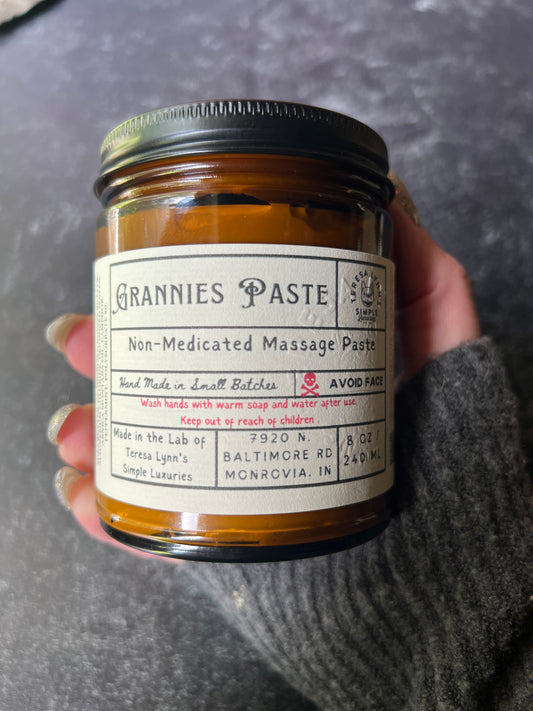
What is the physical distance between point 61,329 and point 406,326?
0.51 meters

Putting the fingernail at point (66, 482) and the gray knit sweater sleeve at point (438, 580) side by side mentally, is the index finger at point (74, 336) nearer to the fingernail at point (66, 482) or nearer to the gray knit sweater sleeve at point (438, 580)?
the fingernail at point (66, 482)

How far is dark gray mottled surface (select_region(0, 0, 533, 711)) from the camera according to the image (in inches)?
32.7

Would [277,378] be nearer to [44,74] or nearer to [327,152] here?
[327,152]

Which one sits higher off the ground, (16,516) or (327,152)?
(327,152)

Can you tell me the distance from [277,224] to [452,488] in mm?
385

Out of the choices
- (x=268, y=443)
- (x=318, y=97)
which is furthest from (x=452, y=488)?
(x=318, y=97)

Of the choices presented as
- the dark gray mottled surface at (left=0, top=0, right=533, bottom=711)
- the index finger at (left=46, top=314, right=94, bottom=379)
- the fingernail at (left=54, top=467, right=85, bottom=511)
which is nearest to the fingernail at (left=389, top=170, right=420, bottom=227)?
the dark gray mottled surface at (left=0, top=0, right=533, bottom=711)

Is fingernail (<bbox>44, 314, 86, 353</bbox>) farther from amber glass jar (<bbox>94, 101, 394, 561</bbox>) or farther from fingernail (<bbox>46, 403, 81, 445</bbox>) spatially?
amber glass jar (<bbox>94, 101, 394, 561</bbox>)

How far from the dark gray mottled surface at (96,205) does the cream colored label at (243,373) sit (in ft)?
1.34

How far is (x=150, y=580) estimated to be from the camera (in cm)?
86

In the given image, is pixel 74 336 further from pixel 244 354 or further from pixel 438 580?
pixel 438 580

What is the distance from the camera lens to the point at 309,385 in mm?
478

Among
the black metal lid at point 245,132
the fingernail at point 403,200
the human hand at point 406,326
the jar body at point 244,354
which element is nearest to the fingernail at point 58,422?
the human hand at point 406,326

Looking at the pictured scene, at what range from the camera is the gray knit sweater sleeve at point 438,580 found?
608mm
